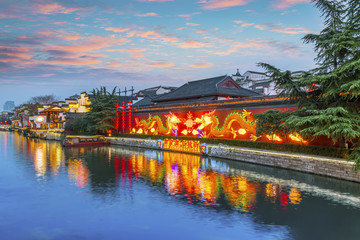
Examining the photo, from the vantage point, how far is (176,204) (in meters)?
11.6

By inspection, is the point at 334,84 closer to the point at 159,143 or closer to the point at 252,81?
the point at 159,143

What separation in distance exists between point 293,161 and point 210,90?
53.2 ft

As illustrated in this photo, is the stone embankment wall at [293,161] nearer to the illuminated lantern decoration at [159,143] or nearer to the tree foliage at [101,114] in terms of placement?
the illuminated lantern decoration at [159,143]

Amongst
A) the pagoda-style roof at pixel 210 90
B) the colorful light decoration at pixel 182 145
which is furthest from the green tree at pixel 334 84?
the pagoda-style roof at pixel 210 90

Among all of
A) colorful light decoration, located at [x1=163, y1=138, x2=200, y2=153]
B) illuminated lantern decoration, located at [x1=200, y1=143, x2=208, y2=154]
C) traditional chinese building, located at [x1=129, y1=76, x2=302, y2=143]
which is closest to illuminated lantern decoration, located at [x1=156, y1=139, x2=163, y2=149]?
colorful light decoration, located at [x1=163, y1=138, x2=200, y2=153]

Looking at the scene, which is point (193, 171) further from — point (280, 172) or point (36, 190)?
point (36, 190)

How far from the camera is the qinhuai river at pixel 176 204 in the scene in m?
9.03

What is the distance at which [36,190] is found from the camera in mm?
13750

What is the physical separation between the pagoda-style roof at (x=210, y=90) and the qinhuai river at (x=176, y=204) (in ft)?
49.2

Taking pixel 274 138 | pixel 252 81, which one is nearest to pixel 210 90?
pixel 274 138

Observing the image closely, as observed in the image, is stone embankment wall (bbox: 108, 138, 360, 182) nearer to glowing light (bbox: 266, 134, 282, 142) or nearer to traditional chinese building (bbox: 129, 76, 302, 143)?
glowing light (bbox: 266, 134, 282, 142)

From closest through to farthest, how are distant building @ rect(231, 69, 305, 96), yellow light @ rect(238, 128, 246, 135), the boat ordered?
yellow light @ rect(238, 128, 246, 135), the boat, distant building @ rect(231, 69, 305, 96)

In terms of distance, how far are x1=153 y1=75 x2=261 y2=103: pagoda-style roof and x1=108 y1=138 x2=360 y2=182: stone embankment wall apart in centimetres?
835

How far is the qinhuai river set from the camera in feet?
29.6
